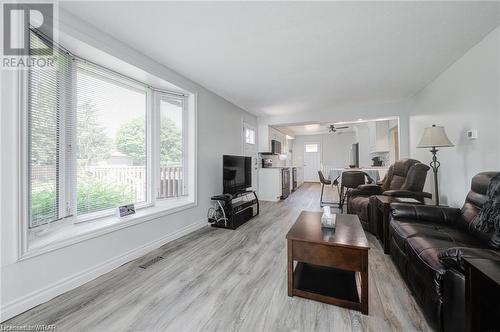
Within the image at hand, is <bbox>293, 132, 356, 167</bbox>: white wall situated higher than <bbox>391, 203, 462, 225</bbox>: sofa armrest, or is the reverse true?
<bbox>293, 132, 356, 167</bbox>: white wall

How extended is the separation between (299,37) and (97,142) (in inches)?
101

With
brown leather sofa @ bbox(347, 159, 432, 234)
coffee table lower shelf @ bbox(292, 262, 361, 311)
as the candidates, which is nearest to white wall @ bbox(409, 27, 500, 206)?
brown leather sofa @ bbox(347, 159, 432, 234)

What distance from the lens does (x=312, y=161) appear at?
10.3 meters

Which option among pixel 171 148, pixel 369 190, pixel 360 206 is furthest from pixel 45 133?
pixel 369 190

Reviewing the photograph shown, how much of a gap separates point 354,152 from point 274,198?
4088mm

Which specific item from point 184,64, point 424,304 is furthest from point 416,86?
point 184,64

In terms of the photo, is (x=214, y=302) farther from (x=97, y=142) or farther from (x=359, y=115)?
(x=359, y=115)

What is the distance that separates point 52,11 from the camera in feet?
5.54

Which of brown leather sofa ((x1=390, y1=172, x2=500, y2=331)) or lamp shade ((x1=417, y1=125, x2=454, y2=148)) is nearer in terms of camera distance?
brown leather sofa ((x1=390, y1=172, x2=500, y2=331))

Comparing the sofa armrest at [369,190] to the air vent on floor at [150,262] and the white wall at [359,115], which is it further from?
the air vent on floor at [150,262]

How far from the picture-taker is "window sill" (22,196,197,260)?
1644 mm

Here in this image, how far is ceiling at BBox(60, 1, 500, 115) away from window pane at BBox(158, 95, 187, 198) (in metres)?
0.57

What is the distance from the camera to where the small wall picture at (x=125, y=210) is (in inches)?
94.7

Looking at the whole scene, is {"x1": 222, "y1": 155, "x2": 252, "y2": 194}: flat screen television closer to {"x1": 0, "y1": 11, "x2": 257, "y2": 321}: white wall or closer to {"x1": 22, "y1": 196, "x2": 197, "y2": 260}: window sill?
{"x1": 0, "y1": 11, "x2": 257, "y2": 321}: white wall
